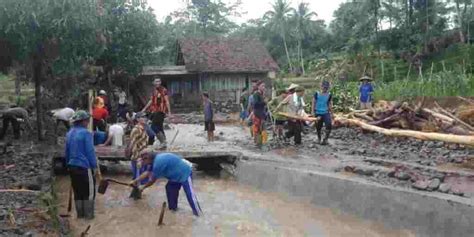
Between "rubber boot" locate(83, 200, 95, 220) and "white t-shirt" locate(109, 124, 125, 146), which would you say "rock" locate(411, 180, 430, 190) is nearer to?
"rubber boot" locate(83, 200, 95, 220)

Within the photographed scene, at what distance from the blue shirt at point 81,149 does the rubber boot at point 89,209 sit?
0.69 m

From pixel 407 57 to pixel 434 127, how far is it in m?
25.3

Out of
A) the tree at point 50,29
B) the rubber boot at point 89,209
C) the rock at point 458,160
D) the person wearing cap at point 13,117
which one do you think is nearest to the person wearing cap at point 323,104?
the rock at point 458,160

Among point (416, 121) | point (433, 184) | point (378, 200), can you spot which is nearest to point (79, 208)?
point (378, 200)

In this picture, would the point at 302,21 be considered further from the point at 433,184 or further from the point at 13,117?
the point at 433,184

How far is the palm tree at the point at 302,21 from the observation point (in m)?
47.5

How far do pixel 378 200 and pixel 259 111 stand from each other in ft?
15.8

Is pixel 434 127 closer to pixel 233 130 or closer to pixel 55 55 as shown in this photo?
pixel 233 130

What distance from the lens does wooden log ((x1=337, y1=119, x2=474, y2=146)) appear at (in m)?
9.11

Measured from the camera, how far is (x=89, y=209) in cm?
802

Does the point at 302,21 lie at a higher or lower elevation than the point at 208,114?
higher

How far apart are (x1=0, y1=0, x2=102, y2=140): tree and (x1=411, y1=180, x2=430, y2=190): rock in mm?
7948

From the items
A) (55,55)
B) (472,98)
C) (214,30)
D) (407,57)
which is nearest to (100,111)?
(55,55)

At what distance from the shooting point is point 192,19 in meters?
48.0
